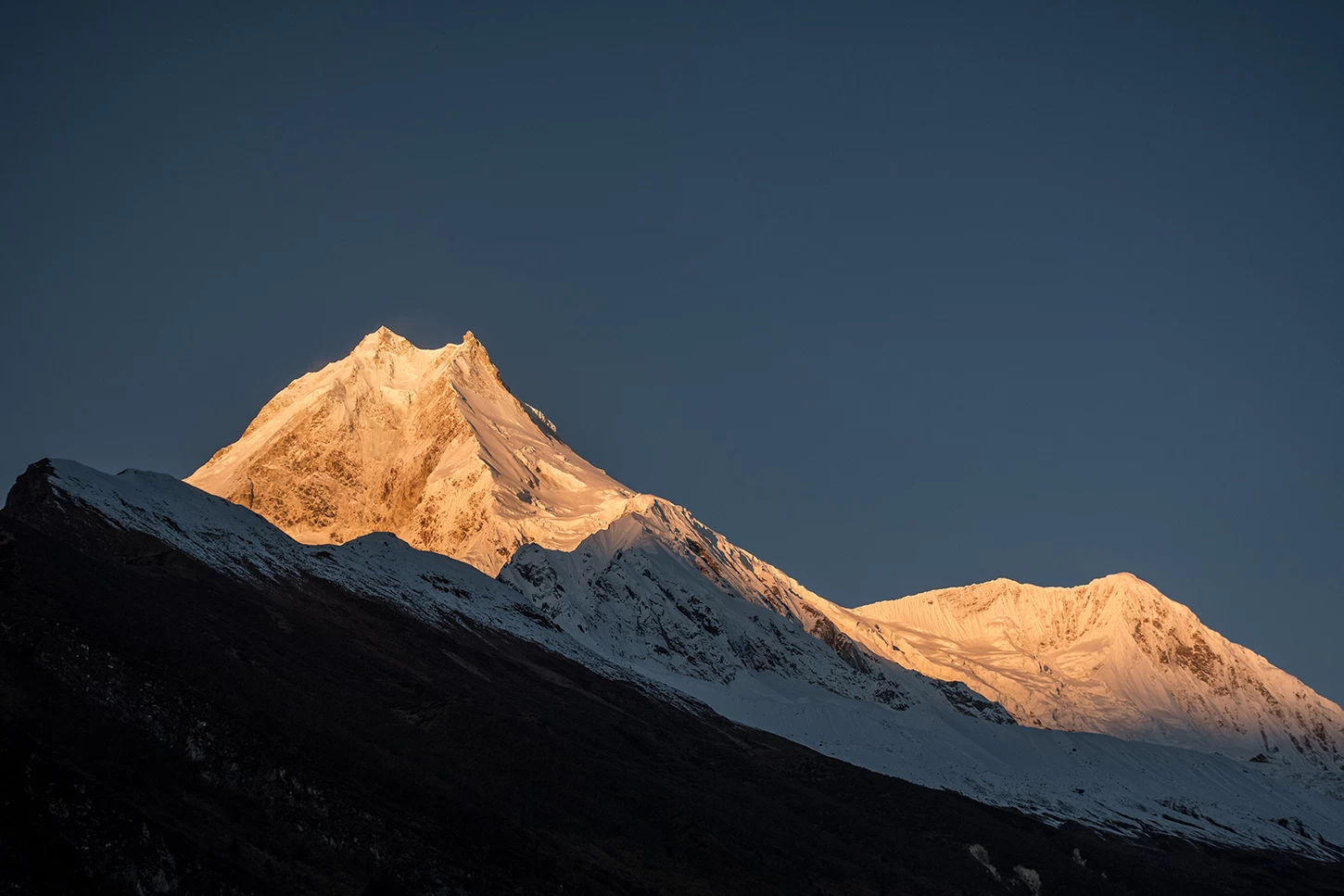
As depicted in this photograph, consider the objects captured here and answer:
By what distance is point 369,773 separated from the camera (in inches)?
2576

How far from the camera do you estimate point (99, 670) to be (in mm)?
58031

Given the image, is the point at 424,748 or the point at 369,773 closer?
the point at 369,773

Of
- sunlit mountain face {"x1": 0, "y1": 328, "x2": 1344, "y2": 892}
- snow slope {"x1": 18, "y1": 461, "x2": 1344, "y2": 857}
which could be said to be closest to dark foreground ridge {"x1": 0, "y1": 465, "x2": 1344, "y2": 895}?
sunlit mountain face {"x1": 0, "y1": 328, "x2": 1344, "y2": 892}

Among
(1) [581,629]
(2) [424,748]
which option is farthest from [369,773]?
(1) [581,629]

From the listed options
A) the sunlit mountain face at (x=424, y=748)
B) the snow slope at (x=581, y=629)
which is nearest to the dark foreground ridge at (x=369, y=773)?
the sunlit mountain face at (x=424, y=748)

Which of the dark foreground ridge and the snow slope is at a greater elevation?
the snow slope

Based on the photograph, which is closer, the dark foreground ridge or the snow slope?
the dark foreground ridge

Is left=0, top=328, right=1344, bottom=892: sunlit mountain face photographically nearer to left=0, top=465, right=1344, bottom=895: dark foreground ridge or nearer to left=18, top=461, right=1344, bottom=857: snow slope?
left=0, top=465, right=1344, bottom=895: dark foreground ridge

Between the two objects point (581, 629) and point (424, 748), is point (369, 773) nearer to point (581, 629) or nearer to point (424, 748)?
point (424, 748)

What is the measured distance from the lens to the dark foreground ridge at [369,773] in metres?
47.2

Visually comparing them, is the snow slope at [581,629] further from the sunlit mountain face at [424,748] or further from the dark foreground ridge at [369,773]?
the dark foreground ridge at [369,773]

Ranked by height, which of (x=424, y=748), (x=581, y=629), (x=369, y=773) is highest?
(x=581, y=629)

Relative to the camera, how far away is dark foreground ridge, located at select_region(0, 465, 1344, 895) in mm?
47219

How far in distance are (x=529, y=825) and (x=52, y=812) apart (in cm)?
3385
